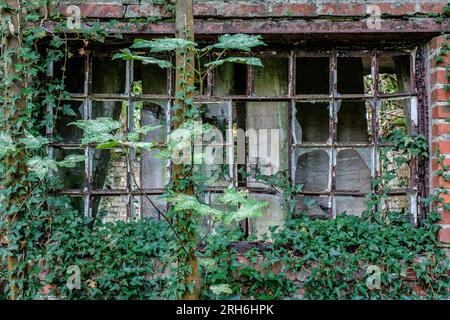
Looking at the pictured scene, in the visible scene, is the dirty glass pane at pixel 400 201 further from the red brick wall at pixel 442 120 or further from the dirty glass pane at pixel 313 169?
the dirty glass pane at pixel 313 169

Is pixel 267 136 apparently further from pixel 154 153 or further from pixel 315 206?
pixel 154 153

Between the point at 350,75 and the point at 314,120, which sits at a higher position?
the point at 350,75

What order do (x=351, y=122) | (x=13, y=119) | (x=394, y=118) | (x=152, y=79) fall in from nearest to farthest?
(x=13, y=119) < (x=152, y=79) < (x=351, y=122) < (x=394, y=118)

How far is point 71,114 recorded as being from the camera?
2.80 meters

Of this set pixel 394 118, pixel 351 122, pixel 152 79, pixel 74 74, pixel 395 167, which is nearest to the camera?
pixel 395 167

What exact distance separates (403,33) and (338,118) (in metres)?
0.73

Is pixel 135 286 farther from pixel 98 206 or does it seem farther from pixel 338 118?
pixel 338 118

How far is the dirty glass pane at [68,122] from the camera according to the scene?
9.37ft

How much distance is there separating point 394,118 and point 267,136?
315 cm

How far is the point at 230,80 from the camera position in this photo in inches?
122

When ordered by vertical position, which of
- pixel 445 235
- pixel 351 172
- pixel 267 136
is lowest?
pixel 445 235

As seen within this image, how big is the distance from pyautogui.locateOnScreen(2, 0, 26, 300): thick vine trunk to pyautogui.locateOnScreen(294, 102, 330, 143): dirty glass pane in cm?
179

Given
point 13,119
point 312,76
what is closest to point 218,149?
point 312,76

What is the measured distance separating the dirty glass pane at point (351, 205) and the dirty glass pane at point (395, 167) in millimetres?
229
